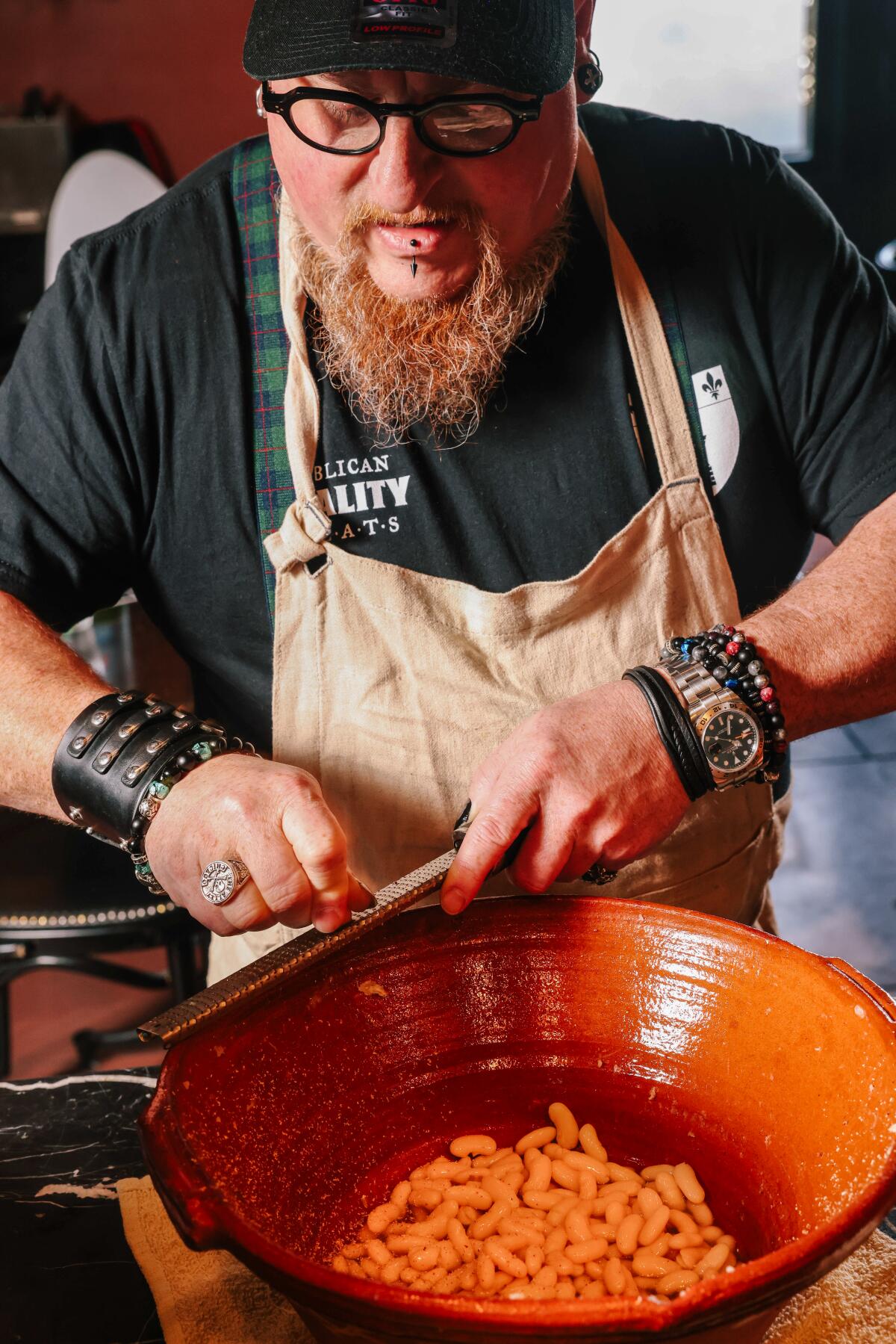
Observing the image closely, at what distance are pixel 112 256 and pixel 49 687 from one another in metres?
0.50

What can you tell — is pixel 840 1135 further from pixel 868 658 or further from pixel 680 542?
pixel 680 542

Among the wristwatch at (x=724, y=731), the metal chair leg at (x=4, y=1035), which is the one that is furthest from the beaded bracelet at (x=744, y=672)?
the metal chair leg at (x=4, y=1035)

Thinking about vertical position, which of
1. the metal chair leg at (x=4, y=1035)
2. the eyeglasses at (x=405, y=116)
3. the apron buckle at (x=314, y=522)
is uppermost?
the eyeglasses at (x=405, y=116)

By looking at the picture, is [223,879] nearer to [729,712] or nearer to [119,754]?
[119,754]

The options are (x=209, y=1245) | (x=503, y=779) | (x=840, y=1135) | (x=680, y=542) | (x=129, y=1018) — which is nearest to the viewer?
(x=209, y=1245)

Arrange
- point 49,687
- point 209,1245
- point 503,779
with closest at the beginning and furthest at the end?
1. point 209,1245
2. point 503,779
3. point 49,687

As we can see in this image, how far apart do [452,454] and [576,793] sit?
46cm

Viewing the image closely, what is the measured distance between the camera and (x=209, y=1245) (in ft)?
2.13

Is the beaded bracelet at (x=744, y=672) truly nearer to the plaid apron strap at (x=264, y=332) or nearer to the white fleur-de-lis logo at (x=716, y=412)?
the white fleur-de-lis logo at (x=716, y=412)

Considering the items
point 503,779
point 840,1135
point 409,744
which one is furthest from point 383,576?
point 840,1135

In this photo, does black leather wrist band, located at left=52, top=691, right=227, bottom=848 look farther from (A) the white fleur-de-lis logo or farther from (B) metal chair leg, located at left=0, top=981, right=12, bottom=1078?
(B) metal chair leg, located at left=0, top=981, right=12, bottom=1078

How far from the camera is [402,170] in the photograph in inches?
42.1

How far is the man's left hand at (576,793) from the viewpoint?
970 millimetres

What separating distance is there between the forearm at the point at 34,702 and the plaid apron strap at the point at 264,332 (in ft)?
0.72
